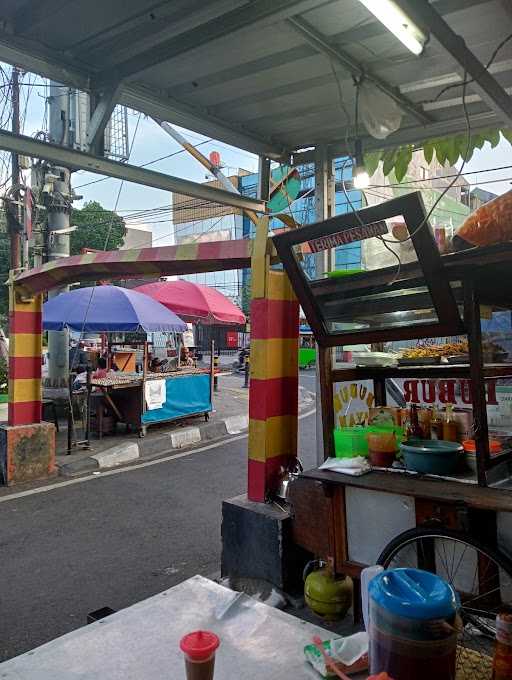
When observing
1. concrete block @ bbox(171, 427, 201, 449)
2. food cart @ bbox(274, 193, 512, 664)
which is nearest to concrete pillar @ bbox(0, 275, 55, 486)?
concrete block @ bbox(171, 427, 201, 449)

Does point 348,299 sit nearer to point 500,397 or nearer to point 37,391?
point 500,397

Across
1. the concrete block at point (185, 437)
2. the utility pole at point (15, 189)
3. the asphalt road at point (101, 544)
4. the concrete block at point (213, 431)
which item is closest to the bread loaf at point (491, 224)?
the asphalt road at point (101, 544)

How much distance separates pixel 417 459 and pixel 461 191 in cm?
443

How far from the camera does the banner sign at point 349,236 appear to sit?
8.39 ft

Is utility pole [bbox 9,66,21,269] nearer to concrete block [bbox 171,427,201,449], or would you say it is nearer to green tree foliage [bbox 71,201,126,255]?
concrete block [bbox 171,427,201,449]

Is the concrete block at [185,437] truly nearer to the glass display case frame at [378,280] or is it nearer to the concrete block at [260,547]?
the concrete block at [260,547]

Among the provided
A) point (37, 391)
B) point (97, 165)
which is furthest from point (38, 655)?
point (37, 391)

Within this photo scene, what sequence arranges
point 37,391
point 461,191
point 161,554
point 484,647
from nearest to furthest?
point 484,647
point 161,554
point 461,191
point 37,391

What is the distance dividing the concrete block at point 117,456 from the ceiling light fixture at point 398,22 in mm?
6680

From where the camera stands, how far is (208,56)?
2994mm

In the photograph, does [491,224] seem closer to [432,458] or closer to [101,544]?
[432,458]

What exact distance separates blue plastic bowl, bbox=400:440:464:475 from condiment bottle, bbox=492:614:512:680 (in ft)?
4.79

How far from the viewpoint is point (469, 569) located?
2.60 metres

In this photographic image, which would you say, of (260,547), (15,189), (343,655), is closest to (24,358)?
(260,547)
